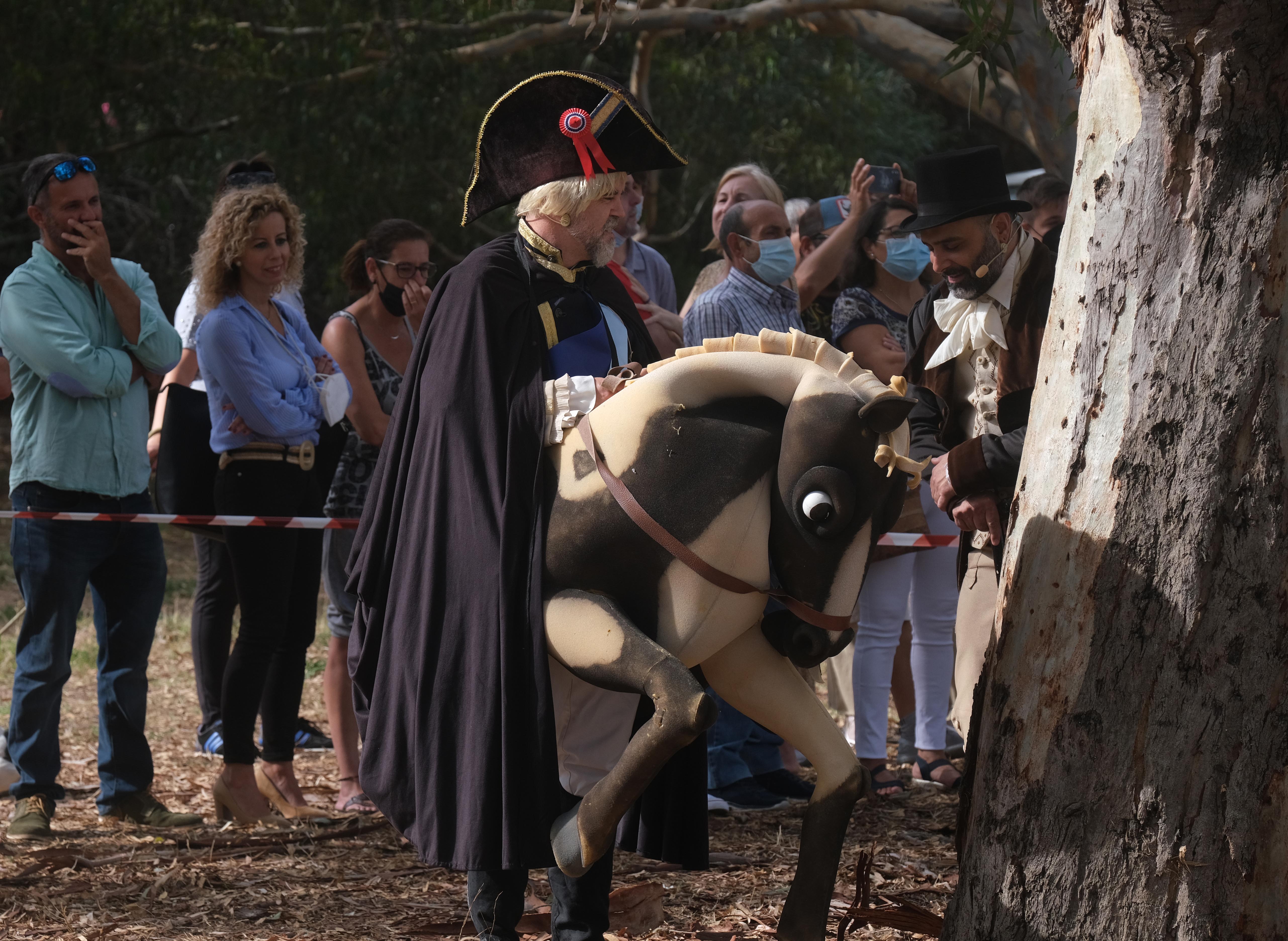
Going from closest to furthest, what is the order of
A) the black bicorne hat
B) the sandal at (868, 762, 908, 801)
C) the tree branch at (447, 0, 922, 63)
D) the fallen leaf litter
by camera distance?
the black bicorne hat < the fallen leaf litter < the sandal at (868, 762, 908, 801) < the tree branch at (447, 0, 922, 63)

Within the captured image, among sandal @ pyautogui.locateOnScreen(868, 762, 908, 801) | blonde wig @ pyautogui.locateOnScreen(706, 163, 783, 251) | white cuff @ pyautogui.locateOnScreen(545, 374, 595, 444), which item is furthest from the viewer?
blonde wig @ pyautogui.locateOnScreen(706, 163, 783, 251)

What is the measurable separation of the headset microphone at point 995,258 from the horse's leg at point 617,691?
5.33 ft

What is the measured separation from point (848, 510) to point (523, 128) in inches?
47.4

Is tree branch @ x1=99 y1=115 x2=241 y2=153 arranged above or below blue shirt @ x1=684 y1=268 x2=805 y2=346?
above

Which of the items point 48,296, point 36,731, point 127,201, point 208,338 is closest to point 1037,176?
point 208,338

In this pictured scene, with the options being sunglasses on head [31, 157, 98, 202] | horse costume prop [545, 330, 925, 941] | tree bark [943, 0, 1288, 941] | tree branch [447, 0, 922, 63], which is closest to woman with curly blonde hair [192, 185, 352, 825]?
sunglasses on head [31, 157, 98, 202]

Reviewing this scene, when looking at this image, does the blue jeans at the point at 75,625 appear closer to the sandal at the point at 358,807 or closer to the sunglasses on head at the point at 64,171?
the sandal at the point at 358,807

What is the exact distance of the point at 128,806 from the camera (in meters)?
5.21

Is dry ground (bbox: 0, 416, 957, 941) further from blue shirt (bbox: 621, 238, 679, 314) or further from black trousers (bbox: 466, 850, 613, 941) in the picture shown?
blue shirt (bbox: 621, 238, 679, 314)

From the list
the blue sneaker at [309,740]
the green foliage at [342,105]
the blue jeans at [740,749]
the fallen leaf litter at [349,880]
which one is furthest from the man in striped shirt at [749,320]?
the green foliage at [342,105]

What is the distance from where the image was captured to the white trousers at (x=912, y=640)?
564 cm

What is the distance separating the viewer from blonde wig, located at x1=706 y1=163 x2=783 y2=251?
256 inches

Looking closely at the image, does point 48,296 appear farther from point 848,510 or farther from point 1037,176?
point 1037,176

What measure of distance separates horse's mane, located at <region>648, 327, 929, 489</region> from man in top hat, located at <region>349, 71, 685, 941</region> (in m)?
0.29
